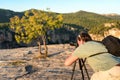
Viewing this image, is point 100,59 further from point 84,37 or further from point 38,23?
point 38,23

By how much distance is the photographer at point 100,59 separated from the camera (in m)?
6.87

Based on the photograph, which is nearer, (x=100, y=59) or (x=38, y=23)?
(x=100, y=59)

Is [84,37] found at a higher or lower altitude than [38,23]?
higher

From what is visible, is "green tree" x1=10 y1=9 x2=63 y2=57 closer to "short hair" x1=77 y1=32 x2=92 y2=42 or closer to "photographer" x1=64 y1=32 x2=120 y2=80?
"short hair" x1=77 y1=32 x2=92 y2=42

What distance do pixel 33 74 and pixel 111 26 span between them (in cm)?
17144

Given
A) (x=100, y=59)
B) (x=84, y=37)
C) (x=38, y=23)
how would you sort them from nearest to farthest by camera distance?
(x=100, y=59)
(x=84, y=37)
(x=38, y=23)

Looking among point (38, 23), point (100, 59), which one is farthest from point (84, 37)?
point (38, 23)

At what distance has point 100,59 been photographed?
22.8 feet

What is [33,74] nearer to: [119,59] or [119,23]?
[119,59]

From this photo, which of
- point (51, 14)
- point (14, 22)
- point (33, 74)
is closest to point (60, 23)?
point (51, 14)

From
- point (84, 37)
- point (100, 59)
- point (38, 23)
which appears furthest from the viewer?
point (38, 23)

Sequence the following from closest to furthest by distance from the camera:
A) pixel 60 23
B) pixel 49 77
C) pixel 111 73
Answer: pixel 111 73 → pixel 49 77 → pixel 60 23

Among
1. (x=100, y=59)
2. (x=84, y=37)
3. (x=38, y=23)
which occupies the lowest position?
(x=38, y=23)

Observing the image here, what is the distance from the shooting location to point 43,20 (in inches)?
1550
